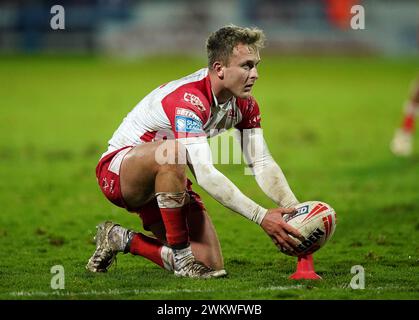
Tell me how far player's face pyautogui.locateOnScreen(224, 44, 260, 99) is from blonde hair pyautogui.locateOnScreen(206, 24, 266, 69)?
0.04 metres

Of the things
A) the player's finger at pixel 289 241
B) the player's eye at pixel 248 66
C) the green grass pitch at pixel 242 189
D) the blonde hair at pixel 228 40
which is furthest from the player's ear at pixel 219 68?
the green grass pitch at pixel 242 189

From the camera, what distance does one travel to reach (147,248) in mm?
7332

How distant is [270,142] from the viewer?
57.0 feet

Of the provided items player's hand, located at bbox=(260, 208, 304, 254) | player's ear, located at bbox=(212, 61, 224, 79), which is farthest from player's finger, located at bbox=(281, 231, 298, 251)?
player's ear, located at bbox=(212, 61, 224, 79)

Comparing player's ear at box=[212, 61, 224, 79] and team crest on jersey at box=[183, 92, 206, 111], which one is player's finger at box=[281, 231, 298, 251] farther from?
player's ear at box=[212, 61, 224, 79]

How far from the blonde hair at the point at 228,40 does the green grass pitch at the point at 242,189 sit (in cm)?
160

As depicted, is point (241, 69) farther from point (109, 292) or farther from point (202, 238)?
point (109, 292)

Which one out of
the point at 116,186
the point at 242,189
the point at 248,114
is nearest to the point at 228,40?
the point at 248,114

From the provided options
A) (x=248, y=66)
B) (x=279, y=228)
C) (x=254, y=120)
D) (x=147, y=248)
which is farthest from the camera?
(x=254, y=120)

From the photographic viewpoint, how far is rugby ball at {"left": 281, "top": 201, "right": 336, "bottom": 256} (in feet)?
22.3

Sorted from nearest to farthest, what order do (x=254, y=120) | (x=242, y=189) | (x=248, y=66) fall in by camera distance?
(x=248, y=66) < (x=254, y=120) < (x=242, y=189)

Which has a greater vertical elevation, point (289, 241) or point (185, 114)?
point (185, 114)

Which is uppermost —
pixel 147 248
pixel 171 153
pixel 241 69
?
pixel 241 69

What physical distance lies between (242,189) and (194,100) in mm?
5468
